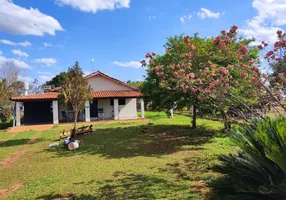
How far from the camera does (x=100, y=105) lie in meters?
27.7

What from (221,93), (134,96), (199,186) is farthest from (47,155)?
(134,96)

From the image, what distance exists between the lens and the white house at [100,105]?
26484mm

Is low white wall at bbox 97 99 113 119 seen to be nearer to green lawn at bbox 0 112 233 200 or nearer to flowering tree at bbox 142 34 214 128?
flowering tree at bbox 142 34 214 128

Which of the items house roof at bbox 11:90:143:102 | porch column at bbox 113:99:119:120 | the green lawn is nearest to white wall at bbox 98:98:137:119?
porch column at bbox 113:99:119:120

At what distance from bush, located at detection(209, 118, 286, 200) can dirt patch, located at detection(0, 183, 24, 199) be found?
517 cm

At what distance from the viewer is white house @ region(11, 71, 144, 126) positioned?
86.9ft

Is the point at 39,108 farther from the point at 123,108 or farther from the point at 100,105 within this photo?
the point at 123,108

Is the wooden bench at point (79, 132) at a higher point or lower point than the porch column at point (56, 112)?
lower

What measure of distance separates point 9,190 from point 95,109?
832 inches

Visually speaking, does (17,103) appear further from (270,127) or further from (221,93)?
(270,127)

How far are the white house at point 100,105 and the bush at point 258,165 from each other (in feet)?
72.3

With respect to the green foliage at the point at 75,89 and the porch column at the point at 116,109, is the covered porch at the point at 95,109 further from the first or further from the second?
the green foliage at the point at 75,89

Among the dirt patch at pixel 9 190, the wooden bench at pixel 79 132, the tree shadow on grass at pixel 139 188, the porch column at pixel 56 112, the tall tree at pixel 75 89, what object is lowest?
the dirt patch at pixel 9 190

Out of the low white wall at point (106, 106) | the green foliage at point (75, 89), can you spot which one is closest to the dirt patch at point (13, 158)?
the green foliage at point (75, 89)
